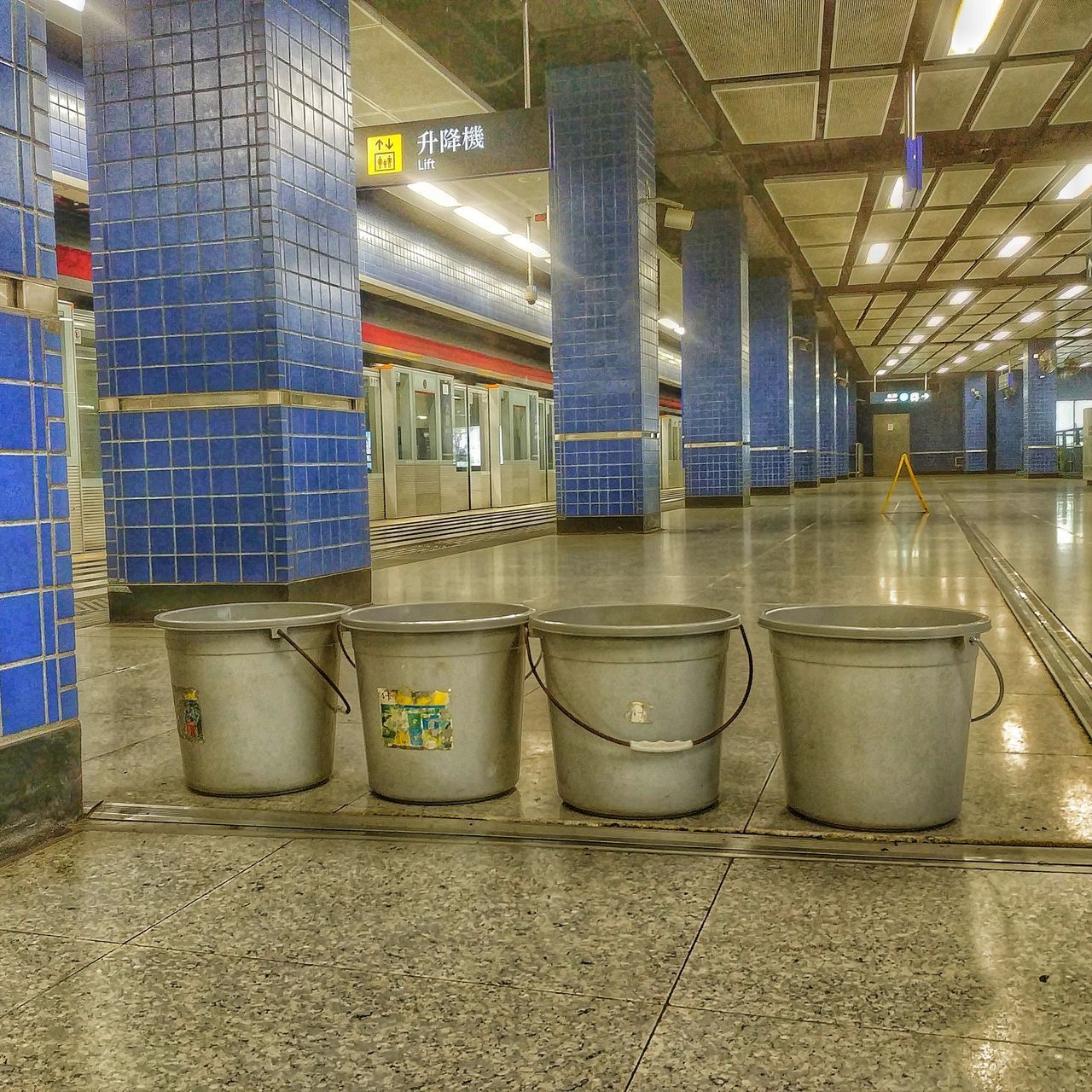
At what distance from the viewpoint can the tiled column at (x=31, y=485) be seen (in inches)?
93.8

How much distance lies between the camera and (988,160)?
520 inches

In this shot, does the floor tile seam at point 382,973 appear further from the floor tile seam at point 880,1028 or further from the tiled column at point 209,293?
the tiled column at point 209,293

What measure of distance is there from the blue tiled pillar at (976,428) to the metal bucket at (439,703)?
1853 inches

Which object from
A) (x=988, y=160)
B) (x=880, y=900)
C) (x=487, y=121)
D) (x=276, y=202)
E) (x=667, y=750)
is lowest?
(x=880, y=900)

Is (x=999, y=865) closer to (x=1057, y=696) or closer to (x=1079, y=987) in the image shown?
(x=1079, y=987)

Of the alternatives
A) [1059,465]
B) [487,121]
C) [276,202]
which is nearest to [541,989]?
[276,202]

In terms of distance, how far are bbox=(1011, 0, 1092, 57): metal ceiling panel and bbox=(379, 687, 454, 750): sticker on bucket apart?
9.46m

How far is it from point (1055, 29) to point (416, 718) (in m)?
10.1

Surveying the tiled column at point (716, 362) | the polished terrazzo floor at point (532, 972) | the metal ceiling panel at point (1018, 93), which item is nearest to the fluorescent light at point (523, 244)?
the tiled column at point (716, 362)

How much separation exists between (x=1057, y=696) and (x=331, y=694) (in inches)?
98.8

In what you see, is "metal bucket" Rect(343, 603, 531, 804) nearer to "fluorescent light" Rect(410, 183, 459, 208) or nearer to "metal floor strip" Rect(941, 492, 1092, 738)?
"metal floor strip" Rect(941, 492, 1092, 738)

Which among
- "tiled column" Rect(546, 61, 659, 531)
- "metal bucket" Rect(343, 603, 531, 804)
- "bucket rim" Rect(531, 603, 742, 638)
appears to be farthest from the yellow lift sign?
"bucket rim" Rect(531, 603, 742, 638)

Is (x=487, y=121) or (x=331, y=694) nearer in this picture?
(x=331, y=694)

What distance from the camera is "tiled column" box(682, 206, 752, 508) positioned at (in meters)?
16.9
